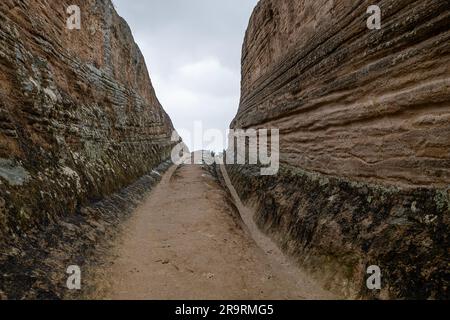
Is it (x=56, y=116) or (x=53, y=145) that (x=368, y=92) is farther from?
(x=56, y=116)

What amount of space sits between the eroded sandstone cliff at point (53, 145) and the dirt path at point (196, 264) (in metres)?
0.81

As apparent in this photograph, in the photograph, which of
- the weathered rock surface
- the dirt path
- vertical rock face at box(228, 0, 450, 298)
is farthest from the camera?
the dirt path

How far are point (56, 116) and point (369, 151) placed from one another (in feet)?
23.9

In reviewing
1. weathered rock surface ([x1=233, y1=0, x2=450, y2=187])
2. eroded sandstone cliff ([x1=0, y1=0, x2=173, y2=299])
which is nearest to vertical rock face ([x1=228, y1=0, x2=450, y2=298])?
weathered rock surface ([x1=233, y1=0, x2=450, y2=187])

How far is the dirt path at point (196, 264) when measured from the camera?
459 cm

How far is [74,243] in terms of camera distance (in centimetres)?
498

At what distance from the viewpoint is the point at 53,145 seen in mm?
6453

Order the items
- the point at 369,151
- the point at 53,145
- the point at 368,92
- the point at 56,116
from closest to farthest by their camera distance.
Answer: the point at 369,151 < the point at 368,92 < the point at 53,145 < the point at 56,116

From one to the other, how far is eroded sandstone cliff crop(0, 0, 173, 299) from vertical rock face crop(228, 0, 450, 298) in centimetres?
451

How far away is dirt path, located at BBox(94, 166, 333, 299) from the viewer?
4.59m

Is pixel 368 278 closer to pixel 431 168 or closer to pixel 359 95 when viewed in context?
pixel 431 168

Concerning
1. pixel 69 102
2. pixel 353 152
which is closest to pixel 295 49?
pixel 353 152

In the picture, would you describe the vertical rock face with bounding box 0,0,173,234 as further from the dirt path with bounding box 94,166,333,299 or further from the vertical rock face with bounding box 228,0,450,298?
the vertical rock face with bounding box 228,0,450,298

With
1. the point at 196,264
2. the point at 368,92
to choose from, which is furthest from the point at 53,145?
the point at 368,92
